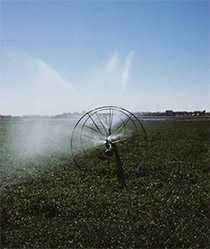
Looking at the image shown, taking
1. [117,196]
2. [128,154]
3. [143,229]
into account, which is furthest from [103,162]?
[143,229]

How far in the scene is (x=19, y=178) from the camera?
13.4 metres

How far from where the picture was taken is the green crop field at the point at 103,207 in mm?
Result: 8094

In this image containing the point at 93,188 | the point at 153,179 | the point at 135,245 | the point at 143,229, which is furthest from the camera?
the point at 153,179

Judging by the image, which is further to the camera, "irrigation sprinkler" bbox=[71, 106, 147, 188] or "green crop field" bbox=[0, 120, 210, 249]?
"irrigation sprinkler" bbox=[71, 106, 147, 188]

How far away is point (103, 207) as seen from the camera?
9.98 metres

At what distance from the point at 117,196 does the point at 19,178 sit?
398cm

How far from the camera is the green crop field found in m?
8.09

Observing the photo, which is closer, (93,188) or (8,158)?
(93,188)

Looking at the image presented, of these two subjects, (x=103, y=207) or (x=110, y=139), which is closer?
(x=103, y=207)

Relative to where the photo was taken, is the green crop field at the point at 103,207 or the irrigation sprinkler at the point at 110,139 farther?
the irrigation sprinkler at the point at 110,139

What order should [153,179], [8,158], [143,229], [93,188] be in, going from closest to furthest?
1. [143,229]
2. [93,188]
3. [153,179]
4. [8,158]

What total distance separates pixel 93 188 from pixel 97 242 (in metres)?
3.91

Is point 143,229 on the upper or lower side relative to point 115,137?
lower

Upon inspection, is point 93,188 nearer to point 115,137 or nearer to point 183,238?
point 115,137
